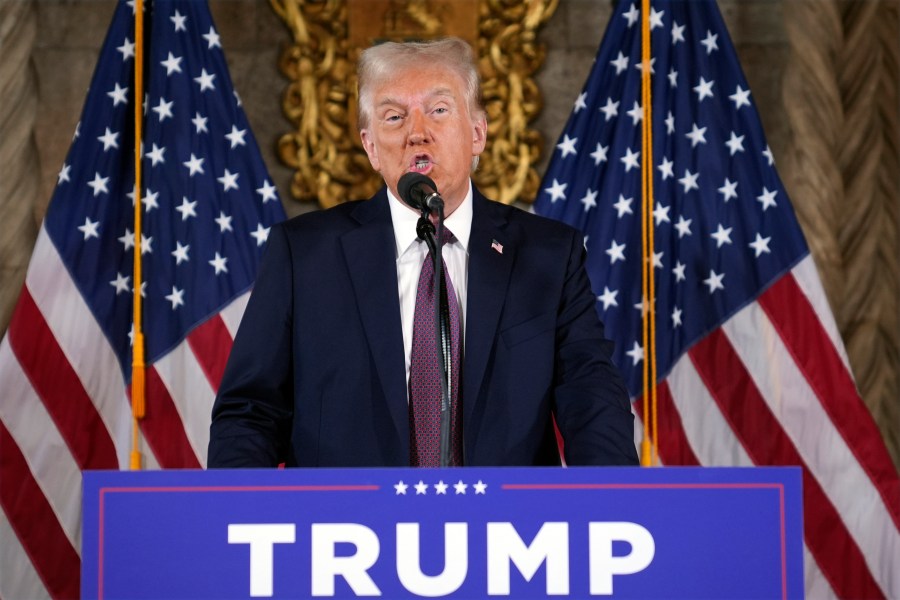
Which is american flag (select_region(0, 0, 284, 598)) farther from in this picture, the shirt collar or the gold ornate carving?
the shirt collar

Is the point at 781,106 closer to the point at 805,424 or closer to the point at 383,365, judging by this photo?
the point at 805,424

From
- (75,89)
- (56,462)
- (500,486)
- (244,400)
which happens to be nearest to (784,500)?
(500,486)

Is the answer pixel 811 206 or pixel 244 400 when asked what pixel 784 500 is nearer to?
pixel 244 400

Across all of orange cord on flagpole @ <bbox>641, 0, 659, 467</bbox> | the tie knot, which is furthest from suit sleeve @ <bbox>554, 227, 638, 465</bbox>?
orange cord on flagpole @ <bbox>641, 0, 659, 467</bbox>

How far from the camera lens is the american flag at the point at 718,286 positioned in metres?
4.34

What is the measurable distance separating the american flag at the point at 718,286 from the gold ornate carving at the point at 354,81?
351 millimetres

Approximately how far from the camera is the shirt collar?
2.78 m

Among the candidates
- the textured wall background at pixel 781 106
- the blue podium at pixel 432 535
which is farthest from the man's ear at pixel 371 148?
the textured wall background at pixel 781 106

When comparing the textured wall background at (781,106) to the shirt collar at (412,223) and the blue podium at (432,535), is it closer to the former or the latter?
the shirt collar at (412,223)

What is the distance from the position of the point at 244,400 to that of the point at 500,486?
2.91ft

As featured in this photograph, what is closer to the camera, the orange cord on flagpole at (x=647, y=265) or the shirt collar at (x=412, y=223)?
the shirt collar at (x=412, y=223)

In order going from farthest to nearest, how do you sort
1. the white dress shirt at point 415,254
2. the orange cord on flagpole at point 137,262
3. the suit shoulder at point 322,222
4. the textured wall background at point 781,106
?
the textured wall background at point 781,106 < the orange cord on flagpole at point 137,262 < the suit shoulder at point 322,222 < the white dress shirt at point 415,254

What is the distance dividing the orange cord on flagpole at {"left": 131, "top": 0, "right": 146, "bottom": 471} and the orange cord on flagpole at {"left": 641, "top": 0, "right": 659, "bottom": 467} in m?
1.63

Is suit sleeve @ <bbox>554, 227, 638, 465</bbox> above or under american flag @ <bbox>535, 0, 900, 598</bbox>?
under
